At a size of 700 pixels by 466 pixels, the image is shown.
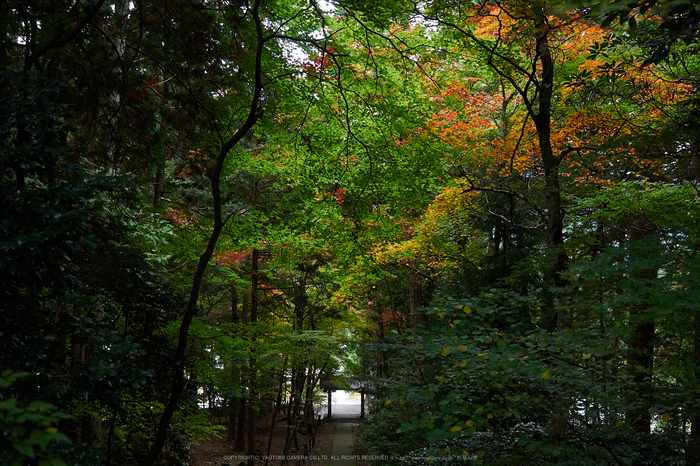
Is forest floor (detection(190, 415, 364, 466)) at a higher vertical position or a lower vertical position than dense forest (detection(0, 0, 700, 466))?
lower

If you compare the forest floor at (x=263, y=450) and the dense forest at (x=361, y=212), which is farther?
the forest floor at (x=263, y=450)

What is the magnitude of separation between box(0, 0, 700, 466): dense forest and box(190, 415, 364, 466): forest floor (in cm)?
308

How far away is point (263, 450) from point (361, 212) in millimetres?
15119

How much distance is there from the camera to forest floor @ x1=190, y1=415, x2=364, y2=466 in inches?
616

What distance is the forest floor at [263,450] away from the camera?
15648 mm

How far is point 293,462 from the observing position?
17.8 m

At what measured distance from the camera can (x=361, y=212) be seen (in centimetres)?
855

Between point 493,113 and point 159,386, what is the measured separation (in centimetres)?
1109

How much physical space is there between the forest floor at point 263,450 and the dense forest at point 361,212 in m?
3.08

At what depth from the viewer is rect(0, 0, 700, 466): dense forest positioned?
3.28m

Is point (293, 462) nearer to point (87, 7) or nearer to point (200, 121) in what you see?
point (200, 121)

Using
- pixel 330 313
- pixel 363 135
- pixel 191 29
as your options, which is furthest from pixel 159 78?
pixel 330 313

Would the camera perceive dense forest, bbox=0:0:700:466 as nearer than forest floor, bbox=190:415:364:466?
Yes

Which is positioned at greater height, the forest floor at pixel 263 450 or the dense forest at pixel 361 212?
the dense forest at pixel 361 212
